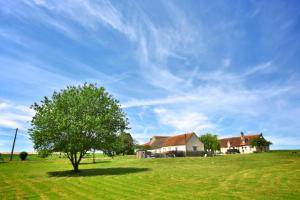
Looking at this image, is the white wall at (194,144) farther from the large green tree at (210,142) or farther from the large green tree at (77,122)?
the large green tree at (77,122)

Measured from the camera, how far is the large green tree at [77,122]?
131ft

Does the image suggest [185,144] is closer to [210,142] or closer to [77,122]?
[210,142]

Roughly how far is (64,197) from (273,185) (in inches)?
683

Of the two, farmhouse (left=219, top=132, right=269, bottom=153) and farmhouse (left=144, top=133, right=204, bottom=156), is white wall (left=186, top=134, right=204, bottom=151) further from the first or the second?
farmhouse (left=219, top=132, right=269, bottom=153)

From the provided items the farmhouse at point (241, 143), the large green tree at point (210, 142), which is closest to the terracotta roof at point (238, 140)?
the farmhouse at point (241, 143)

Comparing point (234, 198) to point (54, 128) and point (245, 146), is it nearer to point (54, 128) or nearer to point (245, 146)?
point (54, 128)

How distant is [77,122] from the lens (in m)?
40.2

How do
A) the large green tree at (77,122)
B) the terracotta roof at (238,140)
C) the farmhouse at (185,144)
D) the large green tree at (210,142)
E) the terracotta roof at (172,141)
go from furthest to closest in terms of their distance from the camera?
the terracotta roof at (238,140) → the large green tree at (210,142) → the terracotta roof at (172,141) → the farmhouse at (185,144) → the large green tree at (77,122)

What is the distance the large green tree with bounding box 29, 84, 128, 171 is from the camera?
131 ft

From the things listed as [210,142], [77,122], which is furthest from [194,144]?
[77,122]

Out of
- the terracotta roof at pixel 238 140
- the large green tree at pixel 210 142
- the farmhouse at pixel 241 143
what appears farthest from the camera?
the terracotta roof at pixel 238 140

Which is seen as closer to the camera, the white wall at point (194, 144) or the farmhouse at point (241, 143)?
the white wall at point (194, 144)

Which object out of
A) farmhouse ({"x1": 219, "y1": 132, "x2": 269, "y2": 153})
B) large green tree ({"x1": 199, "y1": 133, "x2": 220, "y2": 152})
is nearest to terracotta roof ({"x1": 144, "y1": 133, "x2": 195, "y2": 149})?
large green tree ({"x1": 199, "y1": 133, "x2": 220, "y2": 152})

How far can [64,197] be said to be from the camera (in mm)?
20109
